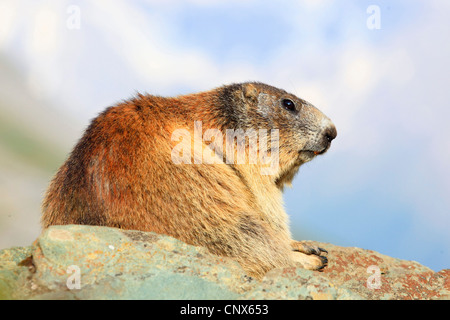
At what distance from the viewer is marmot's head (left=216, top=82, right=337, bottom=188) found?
7.66 metres

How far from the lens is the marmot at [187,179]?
19.2 feet

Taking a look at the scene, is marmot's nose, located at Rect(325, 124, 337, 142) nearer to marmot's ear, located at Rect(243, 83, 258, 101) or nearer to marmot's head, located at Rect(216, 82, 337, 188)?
marmot's head, located at Rect(216, 82, 337, 188)

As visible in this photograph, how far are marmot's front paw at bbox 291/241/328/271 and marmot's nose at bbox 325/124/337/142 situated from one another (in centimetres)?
220

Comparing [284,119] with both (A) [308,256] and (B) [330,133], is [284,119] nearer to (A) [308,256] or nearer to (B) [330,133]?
(B) [330,133]

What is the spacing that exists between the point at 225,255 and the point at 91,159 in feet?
7.64

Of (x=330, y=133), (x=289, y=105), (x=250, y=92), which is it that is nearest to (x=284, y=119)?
(x=289, y=105)

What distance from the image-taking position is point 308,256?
685cm

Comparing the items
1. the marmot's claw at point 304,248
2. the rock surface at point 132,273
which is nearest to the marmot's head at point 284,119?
the marmot's claw at point 304,248

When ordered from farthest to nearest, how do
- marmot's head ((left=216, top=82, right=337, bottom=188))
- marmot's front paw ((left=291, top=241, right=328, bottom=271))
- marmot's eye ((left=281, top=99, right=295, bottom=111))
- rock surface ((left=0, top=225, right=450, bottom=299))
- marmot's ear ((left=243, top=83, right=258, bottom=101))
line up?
1. marmot's eye ((left=281, top=99, right=295, bottom=111))
2. marmot's ear ((left=243, top=83, right=258, bottom=101))
3. marmot's head ((left=216, top=82, right=337, bottom=188))
4. marmot's front paw ((left=291, top=241, right=328, bottom=271))
5. rock surface ((left=0, top=225, right=450, bottom=299))

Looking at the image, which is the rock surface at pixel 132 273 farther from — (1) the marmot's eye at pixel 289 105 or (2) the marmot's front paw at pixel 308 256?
(1) the marmot's eye at pixel 289 105

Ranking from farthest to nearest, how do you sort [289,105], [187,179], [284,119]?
[289,105] < [284,119] < [187,179]

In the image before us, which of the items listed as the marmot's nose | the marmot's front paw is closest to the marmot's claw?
the marmot's front paw

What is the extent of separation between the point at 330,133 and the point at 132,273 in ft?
15.5
